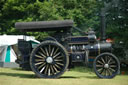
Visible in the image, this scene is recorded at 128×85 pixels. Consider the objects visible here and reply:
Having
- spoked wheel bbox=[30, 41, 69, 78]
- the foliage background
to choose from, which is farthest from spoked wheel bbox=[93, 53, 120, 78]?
the foliage background

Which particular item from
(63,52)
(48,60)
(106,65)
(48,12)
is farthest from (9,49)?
(106,65)

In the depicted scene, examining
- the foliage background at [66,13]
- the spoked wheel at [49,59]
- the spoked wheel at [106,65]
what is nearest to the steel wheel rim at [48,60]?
the spoked wheel at [49,59]

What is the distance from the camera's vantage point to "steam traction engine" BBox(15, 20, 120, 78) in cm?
1031

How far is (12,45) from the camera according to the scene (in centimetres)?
2083

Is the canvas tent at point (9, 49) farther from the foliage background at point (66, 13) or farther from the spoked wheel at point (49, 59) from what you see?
the spoked wheel at point (49, 59)

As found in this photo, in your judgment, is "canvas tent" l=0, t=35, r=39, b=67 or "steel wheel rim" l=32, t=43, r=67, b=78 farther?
"canvas tent" l=0, t=35, r=39, b=67

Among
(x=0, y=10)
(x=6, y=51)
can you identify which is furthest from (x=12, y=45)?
(x=0, y=10)

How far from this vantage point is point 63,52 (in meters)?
10.3

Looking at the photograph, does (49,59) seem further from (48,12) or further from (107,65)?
(48,12)

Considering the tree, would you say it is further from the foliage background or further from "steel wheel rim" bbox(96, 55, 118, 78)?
"steel wheel rim" bbox(96, 55, 118, 78)

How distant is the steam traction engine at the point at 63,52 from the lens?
33.8 feet

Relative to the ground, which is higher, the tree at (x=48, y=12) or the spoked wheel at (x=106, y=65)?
the tree at (x=48, y=12)

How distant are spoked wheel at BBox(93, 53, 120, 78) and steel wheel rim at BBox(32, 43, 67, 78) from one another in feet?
4.25

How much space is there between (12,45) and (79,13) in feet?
24.6
